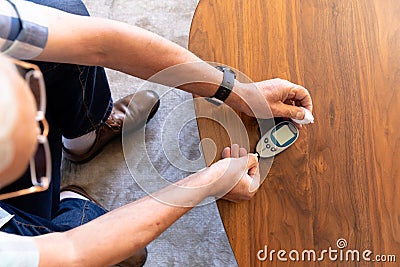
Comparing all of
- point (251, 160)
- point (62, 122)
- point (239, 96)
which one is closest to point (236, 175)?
point (251, 160)

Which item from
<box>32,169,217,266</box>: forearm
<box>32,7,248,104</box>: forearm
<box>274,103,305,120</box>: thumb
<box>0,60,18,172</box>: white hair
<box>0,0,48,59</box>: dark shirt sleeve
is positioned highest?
<box>0,60,18,172</box>: white hair

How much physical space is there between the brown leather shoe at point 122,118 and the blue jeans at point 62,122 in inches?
4.2

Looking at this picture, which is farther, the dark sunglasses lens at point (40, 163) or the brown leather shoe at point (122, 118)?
the brown leather shoe at point (122, 118)

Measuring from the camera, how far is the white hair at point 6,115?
32cm

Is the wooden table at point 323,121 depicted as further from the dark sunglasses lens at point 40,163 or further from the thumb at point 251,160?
the dark sunglasses lens at point 40,163

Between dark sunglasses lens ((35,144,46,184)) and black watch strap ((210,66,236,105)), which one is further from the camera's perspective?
black watch strap ((210,66,236,105))

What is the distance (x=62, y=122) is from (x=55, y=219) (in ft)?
0.72

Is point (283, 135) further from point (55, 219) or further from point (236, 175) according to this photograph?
point (55, 219)

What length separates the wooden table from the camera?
853mm

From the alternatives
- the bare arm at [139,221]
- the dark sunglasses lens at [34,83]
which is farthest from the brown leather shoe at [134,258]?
the dark sunglasses lens at [34,83]

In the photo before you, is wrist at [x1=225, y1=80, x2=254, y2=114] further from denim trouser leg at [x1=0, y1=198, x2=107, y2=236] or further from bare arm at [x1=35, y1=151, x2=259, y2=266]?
denim trouser leg at [x1=0, y1=198, x2=107, y2=236]

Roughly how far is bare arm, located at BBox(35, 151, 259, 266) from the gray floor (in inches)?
12.6

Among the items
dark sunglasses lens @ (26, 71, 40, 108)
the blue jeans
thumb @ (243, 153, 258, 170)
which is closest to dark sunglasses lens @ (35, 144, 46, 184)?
dark sunglasses lens @ (26, 71, 40, 108)

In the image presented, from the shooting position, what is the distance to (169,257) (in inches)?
49.9
